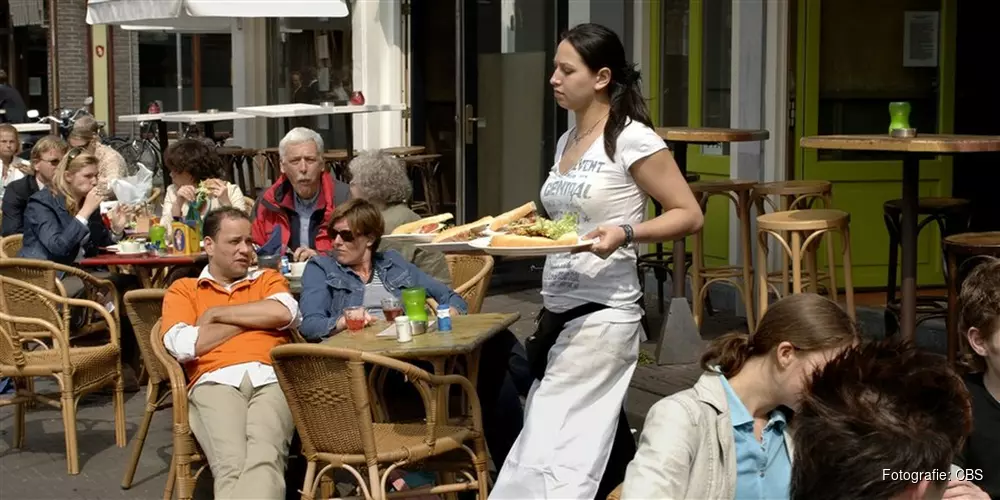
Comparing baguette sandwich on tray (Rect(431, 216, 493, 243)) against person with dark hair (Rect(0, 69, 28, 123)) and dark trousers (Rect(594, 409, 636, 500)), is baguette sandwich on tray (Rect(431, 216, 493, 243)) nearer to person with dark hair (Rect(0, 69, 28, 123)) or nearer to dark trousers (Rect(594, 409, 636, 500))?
dark trousers (Rect(594, 409, 636, 500))

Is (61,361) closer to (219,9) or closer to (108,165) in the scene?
(219,9)

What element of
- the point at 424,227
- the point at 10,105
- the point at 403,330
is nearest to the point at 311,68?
Result: the point at 10,105

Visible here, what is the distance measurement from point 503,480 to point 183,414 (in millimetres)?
1572

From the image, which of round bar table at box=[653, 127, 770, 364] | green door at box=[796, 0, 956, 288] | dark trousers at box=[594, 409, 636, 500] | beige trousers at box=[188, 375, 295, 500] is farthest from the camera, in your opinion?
green door at box=[796, 0, 956, 288]

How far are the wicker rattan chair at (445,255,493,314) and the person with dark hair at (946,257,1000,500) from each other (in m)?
2.79

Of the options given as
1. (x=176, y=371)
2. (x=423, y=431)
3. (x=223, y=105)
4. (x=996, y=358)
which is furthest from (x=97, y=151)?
(x=223, y=105)

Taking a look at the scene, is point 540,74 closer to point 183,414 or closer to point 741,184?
point 741,184

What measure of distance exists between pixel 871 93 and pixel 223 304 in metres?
4.82

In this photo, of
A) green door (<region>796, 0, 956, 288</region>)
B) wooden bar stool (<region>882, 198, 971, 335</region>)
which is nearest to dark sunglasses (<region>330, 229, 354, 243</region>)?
wooden bar stool (<region>882, 198, 971, 335</region>)

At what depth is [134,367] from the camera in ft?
26.2

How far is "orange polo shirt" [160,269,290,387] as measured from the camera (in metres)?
5.52

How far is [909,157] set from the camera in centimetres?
620

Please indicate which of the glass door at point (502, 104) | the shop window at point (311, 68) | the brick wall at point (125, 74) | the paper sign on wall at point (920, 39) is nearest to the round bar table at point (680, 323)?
the paper sign on wall at point (920, 39)

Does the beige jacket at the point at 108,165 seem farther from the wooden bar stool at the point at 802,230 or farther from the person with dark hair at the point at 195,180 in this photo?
the wooden bar stool at the point at 802,230
